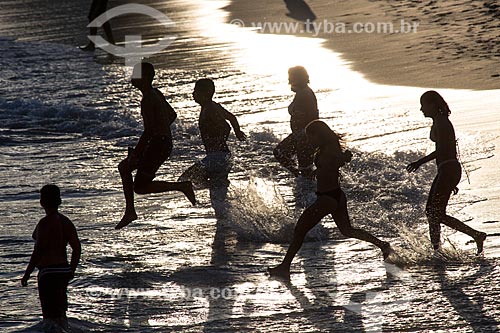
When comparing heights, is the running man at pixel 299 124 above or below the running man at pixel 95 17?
below

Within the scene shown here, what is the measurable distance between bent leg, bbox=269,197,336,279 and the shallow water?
0.16m

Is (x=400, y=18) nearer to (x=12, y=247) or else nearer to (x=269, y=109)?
(x=269, y=109)

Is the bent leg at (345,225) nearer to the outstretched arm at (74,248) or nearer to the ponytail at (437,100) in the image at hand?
the ponytail at (437,100)

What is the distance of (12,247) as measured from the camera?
34.4ft

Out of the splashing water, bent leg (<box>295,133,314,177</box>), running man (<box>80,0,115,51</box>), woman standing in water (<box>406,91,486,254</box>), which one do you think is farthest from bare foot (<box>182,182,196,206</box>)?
running man (<box>80,0,115,51</box>)

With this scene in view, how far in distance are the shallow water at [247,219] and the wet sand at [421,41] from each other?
2.13 ft

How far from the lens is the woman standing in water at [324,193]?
914 cm

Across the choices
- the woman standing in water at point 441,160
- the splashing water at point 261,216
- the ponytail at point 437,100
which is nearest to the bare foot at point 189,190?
the splashing water at point 261,216

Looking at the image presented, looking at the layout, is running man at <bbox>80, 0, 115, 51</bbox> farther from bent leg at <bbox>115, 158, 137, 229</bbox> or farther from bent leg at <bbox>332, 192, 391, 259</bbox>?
bent leg at <bbox>332, 192, 391, 259</bbox>

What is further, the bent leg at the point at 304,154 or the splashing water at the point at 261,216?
the bent leg at the point at 304,154

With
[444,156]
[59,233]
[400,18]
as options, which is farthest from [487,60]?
[59,233]

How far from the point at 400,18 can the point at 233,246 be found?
48.6ft

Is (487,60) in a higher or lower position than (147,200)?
higher

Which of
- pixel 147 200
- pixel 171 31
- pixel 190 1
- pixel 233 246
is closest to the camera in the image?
pixel 233 246
